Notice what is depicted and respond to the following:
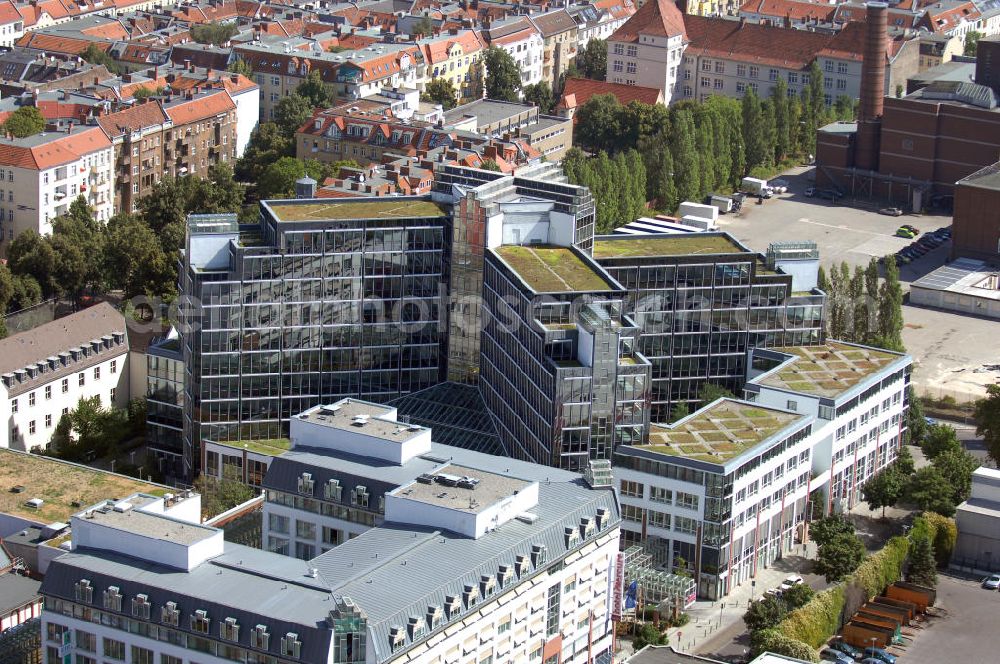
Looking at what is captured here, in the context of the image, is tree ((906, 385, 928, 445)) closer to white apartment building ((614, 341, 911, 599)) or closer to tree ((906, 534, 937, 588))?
white apartment building ((614, 341, 911, 599))

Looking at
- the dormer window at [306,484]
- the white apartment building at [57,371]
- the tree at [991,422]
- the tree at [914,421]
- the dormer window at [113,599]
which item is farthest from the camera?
the tree at [914,421]

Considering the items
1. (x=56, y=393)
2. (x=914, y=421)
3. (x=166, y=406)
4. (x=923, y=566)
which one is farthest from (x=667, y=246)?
(x=56, y=393)

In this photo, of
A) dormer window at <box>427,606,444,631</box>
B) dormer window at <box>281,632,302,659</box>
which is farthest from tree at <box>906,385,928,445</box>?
dormer window at <box>281,632,302,659</box>

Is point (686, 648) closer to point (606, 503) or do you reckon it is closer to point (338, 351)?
point (606, 503)

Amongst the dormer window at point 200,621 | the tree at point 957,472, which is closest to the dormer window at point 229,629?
the dormer window at point 200,621

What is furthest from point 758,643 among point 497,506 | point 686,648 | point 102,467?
point 102,467

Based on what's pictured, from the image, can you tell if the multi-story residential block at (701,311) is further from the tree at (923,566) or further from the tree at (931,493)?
the tree at (923,566)
